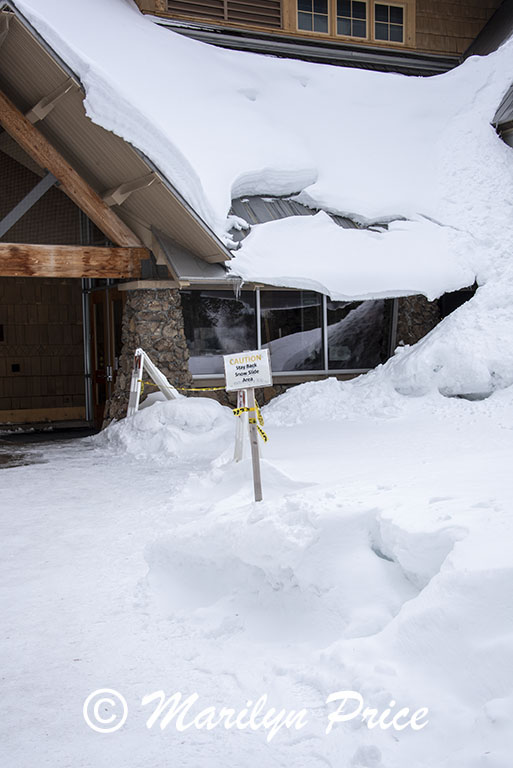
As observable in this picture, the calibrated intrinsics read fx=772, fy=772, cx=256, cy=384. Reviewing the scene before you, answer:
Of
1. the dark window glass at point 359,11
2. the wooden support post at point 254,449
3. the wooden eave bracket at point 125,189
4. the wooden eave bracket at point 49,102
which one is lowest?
the wooden support post at point 254,449

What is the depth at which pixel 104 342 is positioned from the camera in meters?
13.4

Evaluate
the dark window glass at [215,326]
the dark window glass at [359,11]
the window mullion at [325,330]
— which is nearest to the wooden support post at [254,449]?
the dark window glass at [215,326]

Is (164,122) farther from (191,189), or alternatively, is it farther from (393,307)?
(393,307)

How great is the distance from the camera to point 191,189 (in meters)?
10.3

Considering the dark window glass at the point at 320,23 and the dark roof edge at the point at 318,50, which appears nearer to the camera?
the dark roof edge at the point at 318,50

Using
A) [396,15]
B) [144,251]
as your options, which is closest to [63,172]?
[144,251]

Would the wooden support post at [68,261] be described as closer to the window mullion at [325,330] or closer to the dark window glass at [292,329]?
the dark window glass at [292,329]

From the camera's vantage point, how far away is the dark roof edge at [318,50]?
13.8 metres

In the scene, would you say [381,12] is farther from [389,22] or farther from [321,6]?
[321,6]

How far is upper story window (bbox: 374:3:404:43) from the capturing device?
1487cm

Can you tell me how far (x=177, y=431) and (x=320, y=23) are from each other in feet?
29.6

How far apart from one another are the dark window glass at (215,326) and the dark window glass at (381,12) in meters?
6.34

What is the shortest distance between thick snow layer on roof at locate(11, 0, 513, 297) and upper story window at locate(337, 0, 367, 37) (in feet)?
3.01

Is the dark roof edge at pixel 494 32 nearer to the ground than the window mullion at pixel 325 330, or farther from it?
farther from it
